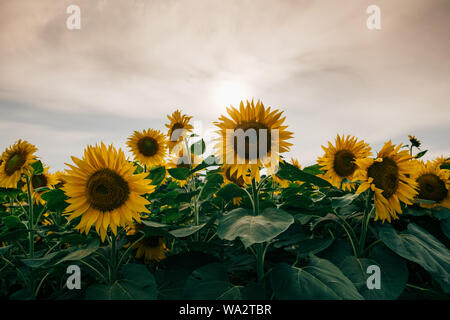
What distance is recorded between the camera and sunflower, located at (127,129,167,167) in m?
4.91

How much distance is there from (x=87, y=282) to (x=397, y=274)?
88.8 inches

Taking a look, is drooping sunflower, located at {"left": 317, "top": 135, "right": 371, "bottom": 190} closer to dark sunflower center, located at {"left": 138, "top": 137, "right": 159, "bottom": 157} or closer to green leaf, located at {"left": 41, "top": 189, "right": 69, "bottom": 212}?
green leaf, located at {"left": 41, "top": 189, "right": 69, "bottom": 212}

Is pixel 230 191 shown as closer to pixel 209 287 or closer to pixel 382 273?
pixel 209 287

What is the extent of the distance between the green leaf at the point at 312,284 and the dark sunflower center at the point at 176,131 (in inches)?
110

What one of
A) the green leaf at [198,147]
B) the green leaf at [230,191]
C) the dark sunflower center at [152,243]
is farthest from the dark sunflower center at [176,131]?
the green leaf at [230,191]

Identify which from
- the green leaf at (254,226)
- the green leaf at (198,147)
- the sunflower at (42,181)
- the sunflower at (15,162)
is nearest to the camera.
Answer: the green leaf at (254,226)

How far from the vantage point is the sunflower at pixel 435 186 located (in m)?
2.52

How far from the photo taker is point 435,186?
258cm

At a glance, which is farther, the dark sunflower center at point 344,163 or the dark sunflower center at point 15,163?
the dark sunflower center at point 344,163

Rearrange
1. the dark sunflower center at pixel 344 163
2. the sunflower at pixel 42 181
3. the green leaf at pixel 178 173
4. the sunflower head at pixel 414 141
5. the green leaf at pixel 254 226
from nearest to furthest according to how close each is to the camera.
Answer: the green leaf at pixel 254 226 → the green leaf at pixel 178 173 → the dark sunflower center at pixel 344 163 → the sunflower at pixel 42 181 → the sunflower head at pixel 414 141

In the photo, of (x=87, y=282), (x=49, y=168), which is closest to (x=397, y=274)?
(x=87, y=282)

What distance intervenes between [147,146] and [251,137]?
3.27 metres

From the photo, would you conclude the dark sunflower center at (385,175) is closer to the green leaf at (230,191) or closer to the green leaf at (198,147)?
the green leaf at (230,191)

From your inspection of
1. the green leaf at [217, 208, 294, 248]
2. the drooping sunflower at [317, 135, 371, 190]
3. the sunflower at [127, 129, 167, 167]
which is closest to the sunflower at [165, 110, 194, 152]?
the sunflower at [127, 129, 167, 167]
